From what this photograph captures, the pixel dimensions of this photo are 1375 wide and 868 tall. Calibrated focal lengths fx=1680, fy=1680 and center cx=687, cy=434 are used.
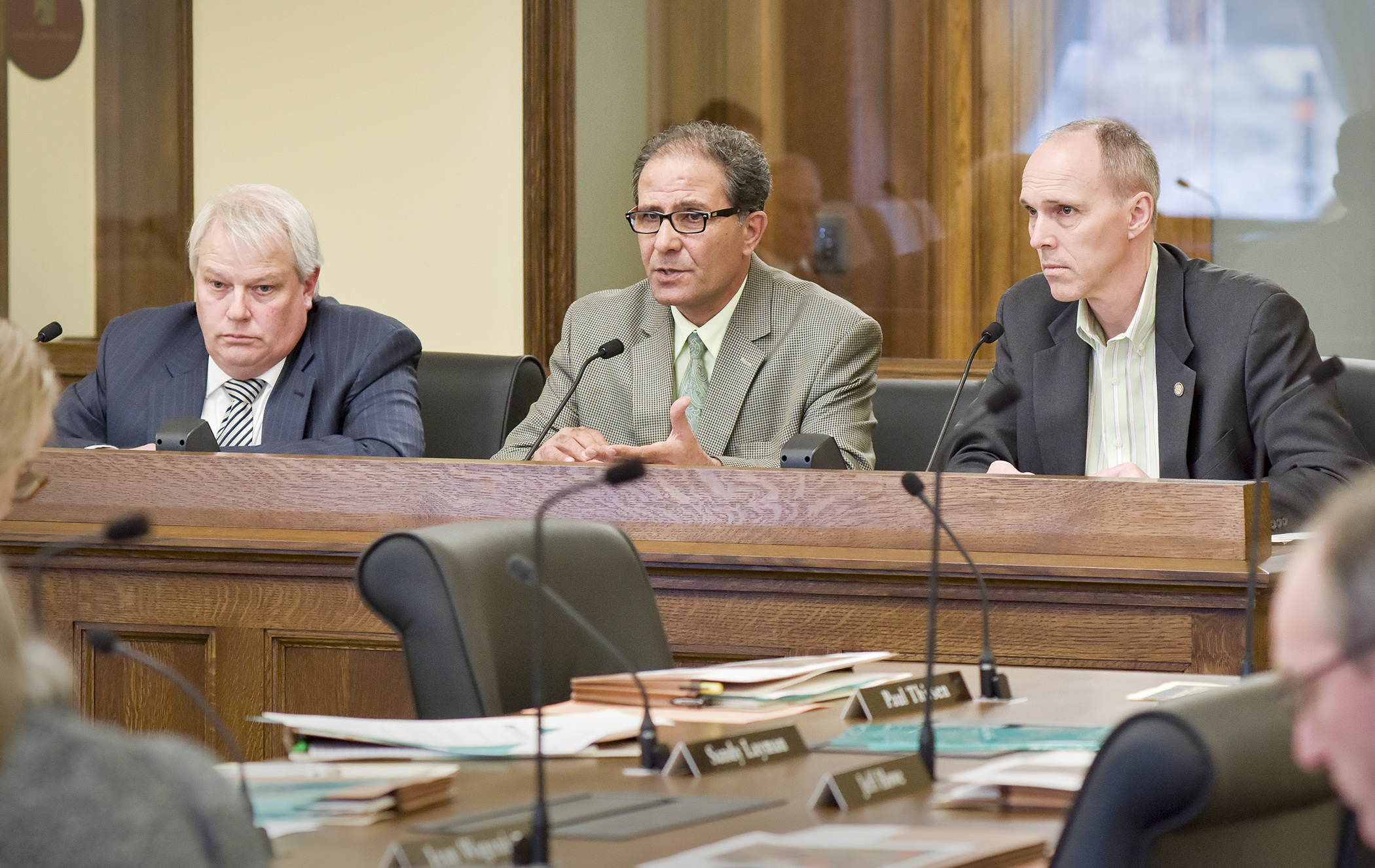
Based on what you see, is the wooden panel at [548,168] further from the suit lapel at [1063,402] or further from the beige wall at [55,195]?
the suit lapel at [1063,402]

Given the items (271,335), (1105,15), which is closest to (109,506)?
(271,335)

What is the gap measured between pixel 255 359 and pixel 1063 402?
161cm

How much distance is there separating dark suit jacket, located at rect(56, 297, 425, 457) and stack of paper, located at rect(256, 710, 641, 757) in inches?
70.2

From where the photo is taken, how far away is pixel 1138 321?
125 inches

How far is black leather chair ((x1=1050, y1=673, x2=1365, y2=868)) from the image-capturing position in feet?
2.93

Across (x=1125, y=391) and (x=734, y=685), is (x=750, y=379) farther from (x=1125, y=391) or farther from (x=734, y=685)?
(x=734, y=685)

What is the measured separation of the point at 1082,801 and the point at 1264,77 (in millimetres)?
4332

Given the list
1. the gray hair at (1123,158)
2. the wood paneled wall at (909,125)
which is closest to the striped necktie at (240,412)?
the gray hair at (1123,158)

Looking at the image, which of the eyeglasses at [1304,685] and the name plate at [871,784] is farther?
the name plate at [871,784]

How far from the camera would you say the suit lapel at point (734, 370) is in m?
3.42

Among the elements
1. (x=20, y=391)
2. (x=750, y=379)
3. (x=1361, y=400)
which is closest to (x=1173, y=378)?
(x=1361, y=400)

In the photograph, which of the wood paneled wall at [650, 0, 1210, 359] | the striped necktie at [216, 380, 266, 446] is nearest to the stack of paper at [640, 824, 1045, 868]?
the striped necktie at [216, 380, 266, 446]

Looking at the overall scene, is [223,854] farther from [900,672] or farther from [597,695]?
[900,672]

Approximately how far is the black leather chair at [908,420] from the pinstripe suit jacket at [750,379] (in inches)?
2.5
